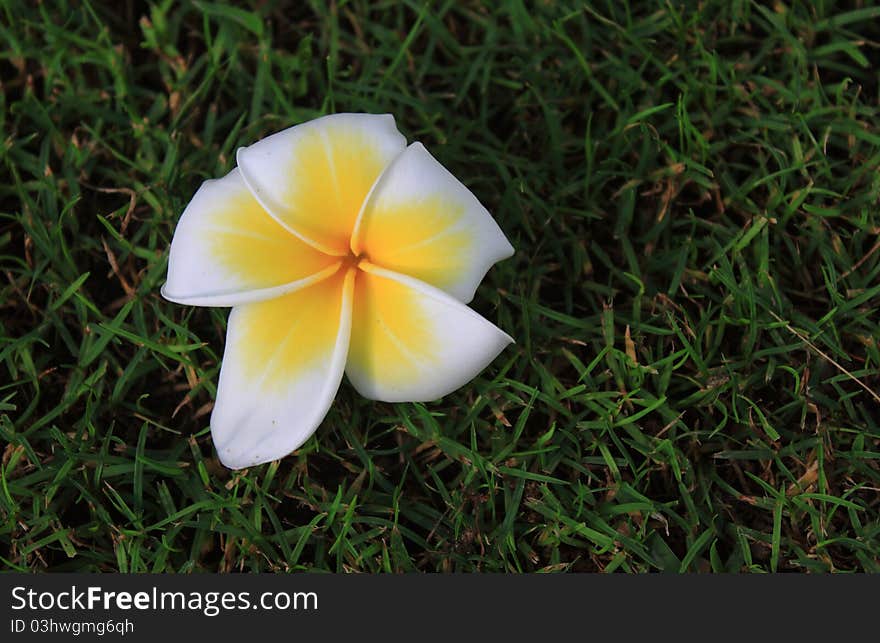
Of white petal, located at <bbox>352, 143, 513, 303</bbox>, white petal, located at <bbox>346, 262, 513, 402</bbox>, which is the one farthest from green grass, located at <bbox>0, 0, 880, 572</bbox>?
white petal, located at <bbox>352, 143, 513, 303</bbox>

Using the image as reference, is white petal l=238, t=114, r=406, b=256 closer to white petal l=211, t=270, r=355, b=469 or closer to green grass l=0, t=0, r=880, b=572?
white petal l=211, t=270, r=355, b=469

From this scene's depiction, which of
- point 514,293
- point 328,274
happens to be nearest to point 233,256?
point 328,274

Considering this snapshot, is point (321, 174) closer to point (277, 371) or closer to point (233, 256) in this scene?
point (233, 256)

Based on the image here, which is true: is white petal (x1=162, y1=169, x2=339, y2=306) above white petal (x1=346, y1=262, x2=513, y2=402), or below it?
above

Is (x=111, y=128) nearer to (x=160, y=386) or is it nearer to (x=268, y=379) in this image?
(x=160, y=386)

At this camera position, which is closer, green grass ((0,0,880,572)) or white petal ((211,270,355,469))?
white petal ((211,270,355,469))

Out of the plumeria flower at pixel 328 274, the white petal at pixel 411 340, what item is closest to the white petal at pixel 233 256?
the plumeria flower at pixel 328 274
